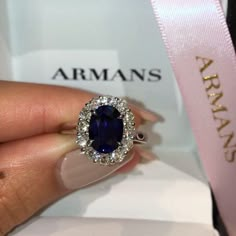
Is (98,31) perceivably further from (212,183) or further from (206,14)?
(212,183)

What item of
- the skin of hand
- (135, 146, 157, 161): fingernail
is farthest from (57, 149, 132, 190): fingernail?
(135, 146, 157, 161): fingernail

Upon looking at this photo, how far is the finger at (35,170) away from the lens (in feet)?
2.12

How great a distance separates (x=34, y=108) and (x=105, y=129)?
107mm

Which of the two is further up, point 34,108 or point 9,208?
point 34,108

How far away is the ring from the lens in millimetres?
618

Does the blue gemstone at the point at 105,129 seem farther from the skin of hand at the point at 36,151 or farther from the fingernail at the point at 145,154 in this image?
the fingernail at the point at 145,154

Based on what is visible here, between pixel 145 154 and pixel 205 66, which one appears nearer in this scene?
pixel 205 66

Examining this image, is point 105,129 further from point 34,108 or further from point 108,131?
point 34,108

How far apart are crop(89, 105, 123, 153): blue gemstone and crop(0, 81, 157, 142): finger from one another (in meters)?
0.07

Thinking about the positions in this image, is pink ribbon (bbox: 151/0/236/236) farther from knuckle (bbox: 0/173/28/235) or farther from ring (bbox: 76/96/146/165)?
knuckle (bbox: 0/173/28/235)

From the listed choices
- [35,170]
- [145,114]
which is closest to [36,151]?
[35,170]

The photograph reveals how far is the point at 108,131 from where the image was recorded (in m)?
0.61

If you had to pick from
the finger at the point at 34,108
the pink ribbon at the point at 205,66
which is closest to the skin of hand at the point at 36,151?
the finger at the point at 34,108

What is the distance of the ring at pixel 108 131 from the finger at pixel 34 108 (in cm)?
7
